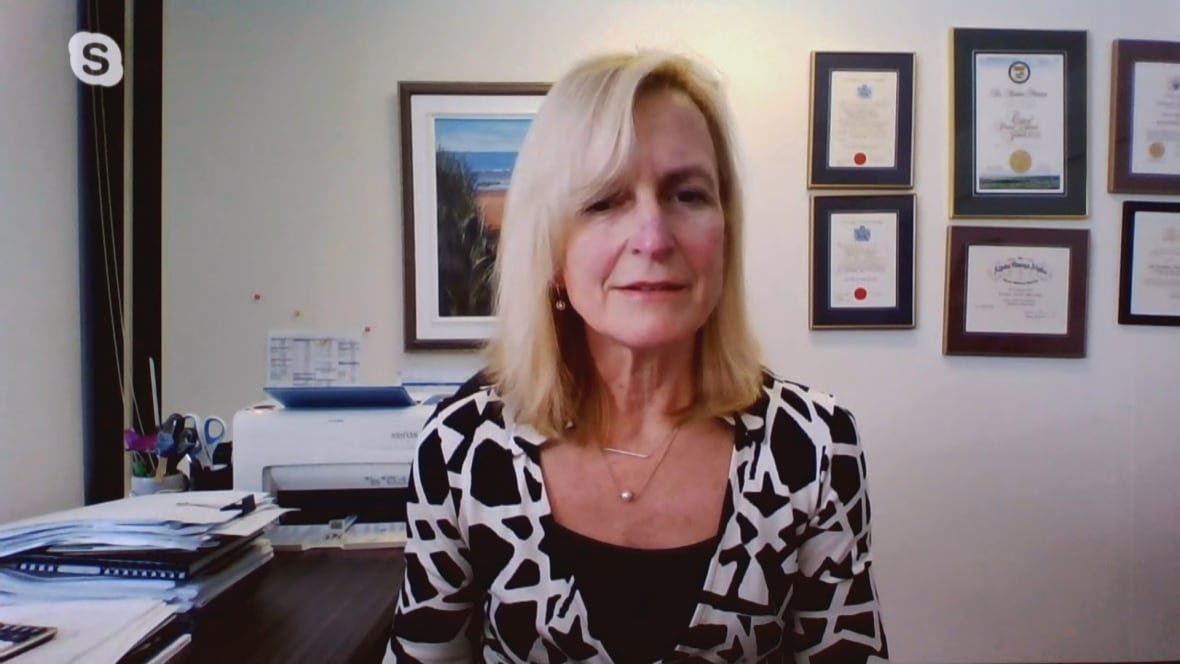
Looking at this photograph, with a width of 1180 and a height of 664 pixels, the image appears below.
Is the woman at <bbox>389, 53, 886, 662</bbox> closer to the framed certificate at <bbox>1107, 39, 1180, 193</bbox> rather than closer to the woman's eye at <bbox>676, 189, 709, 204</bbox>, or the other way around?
the woman's eye at <bbox>676, 189, 709, 204</bbox>

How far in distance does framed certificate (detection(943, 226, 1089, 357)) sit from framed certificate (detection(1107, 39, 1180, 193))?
9.1 inches

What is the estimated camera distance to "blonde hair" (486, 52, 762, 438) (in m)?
0.88

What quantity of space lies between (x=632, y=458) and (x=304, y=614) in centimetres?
54

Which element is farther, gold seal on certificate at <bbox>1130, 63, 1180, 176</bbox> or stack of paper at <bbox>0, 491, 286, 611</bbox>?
gold seal on certificate at <bbox>1130, 63, 1180, 176</bbox>

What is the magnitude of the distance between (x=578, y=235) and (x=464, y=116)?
114 centimetres

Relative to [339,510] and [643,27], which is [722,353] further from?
[643,27]

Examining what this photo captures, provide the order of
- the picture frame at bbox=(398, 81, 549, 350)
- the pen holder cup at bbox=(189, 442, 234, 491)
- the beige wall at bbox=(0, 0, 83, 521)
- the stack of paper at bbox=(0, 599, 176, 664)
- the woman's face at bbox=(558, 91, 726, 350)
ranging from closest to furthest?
the stack of paper at bbox=(0, 599, 176, 664)
the woman's face at bbox=(558, 91, 726, 350)
the beige wall at bbox=(0, 0, 83, 521)
the pen holder cup at bbox=(189, 442, 234, 491)
the picture frame at bbox=(398, 81, 549, 350)

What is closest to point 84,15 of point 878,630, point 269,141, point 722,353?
point 269,141

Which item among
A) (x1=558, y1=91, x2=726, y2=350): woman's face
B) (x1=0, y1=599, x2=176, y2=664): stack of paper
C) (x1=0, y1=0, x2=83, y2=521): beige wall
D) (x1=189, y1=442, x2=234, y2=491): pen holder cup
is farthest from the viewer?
(x1=189, y1=442, x2=234, y2=491): pen holder cup

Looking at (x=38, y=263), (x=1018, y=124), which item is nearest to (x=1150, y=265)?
(x=1018, y=124)

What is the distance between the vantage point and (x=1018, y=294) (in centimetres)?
195

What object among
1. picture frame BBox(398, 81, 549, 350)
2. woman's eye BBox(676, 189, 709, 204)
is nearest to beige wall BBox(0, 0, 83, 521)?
picture frame BBox(398, 81, 549, 350)

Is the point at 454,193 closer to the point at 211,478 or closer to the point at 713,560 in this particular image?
the point at 211,478

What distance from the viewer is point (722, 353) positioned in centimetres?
98
